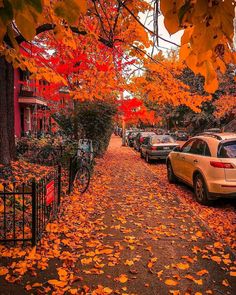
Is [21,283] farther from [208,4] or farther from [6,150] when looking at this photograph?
[6,150]

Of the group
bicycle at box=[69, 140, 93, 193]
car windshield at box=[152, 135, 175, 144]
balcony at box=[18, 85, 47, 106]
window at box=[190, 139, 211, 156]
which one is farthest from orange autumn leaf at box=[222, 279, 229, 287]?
balcony at box=[18, 85, 47, 106]

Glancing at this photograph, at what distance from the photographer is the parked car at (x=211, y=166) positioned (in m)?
6.89

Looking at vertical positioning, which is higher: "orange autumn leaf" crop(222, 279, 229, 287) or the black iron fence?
the black iron fence

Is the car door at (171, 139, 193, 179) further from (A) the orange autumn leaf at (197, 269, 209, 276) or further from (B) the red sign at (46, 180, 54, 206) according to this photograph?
(A) the orange autumn leaf at (197, 269, 209, 276)

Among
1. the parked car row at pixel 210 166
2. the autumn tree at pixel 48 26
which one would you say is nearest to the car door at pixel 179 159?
the parked car row at pixel 210 166

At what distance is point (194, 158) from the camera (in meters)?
8.22

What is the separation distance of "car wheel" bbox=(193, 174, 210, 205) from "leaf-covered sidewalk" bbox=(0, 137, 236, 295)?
0.69 meters

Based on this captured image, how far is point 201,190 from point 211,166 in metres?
0.81

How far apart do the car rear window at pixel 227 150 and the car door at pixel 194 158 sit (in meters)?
0.41

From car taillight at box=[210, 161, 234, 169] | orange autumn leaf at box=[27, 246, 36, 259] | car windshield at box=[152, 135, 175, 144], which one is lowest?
orange autumn leaf at box=[27, 246, 36, 259]

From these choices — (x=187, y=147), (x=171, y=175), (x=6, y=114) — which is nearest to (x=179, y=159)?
(x=187, y=147)

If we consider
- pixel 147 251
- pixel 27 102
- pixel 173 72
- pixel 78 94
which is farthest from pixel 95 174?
pixel 27 102

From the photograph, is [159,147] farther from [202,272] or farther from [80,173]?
[202,272]

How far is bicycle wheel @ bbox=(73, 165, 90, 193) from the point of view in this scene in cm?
897
